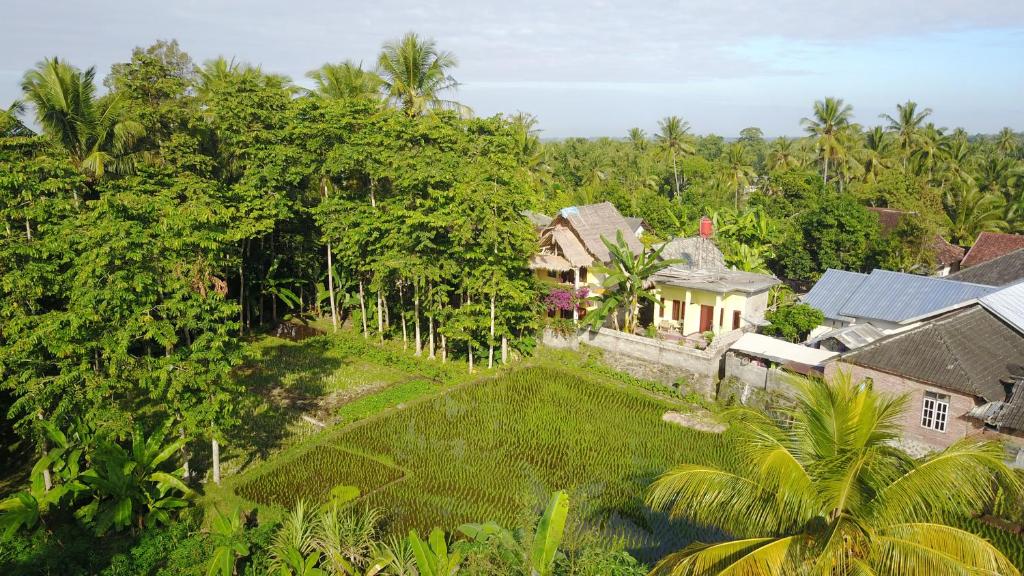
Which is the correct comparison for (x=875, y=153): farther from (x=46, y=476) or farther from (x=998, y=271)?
(x=46, y=476)

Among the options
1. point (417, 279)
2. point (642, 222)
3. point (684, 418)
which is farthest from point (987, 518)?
point (642, 222)

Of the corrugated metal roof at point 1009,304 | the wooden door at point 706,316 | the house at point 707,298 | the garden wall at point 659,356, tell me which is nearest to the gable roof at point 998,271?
the corrugated metal roof at point 1009,304

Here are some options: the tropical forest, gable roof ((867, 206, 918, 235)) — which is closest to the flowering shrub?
the tropical forest

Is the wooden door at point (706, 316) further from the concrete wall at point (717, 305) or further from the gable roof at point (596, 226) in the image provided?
the gable roof at point (596, 226)

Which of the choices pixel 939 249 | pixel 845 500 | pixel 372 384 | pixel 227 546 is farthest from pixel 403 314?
pixel 939 249

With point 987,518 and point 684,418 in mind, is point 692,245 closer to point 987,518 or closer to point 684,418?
point 684,418
